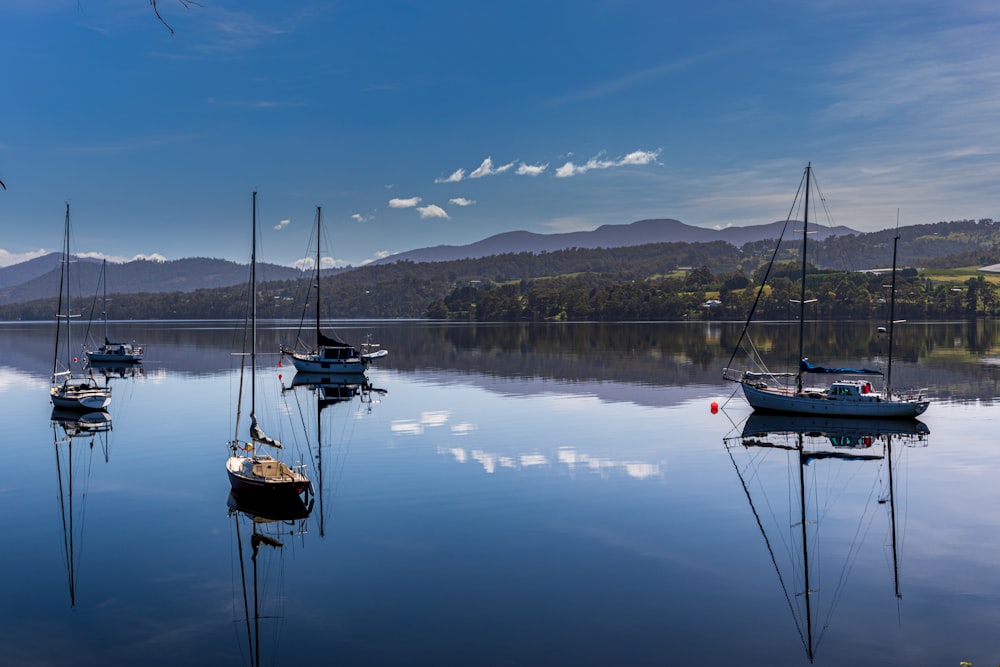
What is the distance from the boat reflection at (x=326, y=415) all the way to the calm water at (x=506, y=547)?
17.3 inches

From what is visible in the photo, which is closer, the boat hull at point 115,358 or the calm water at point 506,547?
the calm water at point 506,547

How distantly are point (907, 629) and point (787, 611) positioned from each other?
131 inches

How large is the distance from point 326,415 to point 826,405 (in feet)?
135

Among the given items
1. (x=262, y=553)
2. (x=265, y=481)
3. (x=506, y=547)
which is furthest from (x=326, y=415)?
(x=506, y=547)

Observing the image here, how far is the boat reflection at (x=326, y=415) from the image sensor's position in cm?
4425

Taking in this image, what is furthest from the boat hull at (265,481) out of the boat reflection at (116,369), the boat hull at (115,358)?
the boat hull at (115,358)

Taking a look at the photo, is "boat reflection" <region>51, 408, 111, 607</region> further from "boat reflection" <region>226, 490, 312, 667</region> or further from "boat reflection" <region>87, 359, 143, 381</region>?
"boat reflection" <region>87, 359, 143, 381</region>

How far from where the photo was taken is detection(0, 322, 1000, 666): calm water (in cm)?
2305

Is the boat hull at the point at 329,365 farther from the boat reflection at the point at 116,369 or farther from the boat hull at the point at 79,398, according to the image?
the boat hull at the point at 79,398

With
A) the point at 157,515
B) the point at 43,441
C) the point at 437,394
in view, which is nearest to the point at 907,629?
the point at 157,515

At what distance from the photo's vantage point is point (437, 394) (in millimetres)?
83062

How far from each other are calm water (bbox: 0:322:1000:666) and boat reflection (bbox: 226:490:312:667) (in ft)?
0.37

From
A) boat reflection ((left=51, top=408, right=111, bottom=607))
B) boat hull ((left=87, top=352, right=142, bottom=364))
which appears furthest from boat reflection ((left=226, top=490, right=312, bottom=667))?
boat hull ((left=87, top=352, right=142, bottom=364))

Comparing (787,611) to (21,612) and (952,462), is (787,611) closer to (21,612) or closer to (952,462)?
(21,612)
